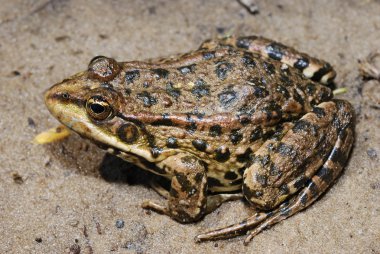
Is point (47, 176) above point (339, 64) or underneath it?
underneath

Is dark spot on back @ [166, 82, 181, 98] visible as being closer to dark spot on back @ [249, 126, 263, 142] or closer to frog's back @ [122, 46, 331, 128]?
frog's back @ [122, 46, 331, 128]

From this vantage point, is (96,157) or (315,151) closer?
(315,151)

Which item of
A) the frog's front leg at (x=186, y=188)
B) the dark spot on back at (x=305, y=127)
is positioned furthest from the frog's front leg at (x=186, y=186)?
the dark spot on back at (x=305, y=127)

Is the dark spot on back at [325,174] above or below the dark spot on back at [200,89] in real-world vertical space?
below

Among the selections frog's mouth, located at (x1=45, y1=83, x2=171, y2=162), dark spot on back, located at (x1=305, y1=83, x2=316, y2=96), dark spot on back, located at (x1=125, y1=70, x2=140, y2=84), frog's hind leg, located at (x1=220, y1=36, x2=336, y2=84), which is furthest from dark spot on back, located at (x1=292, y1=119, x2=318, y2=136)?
dark spot on back, located at (x1=125, y1=70, x2=140, y2=84)

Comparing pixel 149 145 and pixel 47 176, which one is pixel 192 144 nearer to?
pixel 149 145

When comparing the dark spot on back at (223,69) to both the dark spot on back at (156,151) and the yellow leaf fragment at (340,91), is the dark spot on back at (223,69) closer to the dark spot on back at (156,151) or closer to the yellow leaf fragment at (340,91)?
the dark spot on back at (156,151)

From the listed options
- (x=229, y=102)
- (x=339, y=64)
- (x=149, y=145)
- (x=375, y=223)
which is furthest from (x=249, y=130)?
(x=339, y=64)
